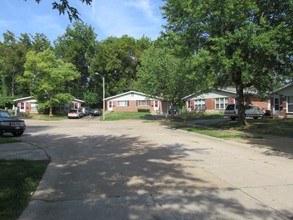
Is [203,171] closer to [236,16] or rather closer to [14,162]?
[14,162]

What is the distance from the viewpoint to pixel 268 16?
2345cm

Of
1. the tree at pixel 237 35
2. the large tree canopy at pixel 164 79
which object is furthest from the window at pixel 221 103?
the tree at pixel 237 35

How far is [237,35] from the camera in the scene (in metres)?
20.8

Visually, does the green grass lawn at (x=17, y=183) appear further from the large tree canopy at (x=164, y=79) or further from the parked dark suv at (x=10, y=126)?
the large tree canopy at (x=164, y=79)

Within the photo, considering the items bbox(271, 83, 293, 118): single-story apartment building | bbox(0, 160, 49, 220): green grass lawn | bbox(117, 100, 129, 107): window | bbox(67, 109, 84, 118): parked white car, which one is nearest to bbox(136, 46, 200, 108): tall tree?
bbox(271, 83, 293, 118): single-story apartment building

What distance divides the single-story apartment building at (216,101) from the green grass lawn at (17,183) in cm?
3877

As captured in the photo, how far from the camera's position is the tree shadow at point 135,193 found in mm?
5777

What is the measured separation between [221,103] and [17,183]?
4665 centimetres

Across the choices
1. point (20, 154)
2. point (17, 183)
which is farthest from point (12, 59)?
point (17, 183)

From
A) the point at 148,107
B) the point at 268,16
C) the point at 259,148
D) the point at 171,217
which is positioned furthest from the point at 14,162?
the point at 148,107

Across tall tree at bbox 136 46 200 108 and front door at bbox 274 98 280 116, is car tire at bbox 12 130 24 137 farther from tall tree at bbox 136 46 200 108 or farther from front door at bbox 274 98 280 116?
front door at bbox 274 98 280 116

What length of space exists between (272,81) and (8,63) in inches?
2570

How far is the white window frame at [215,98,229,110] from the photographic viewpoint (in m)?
51.5

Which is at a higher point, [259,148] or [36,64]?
[36,64]
